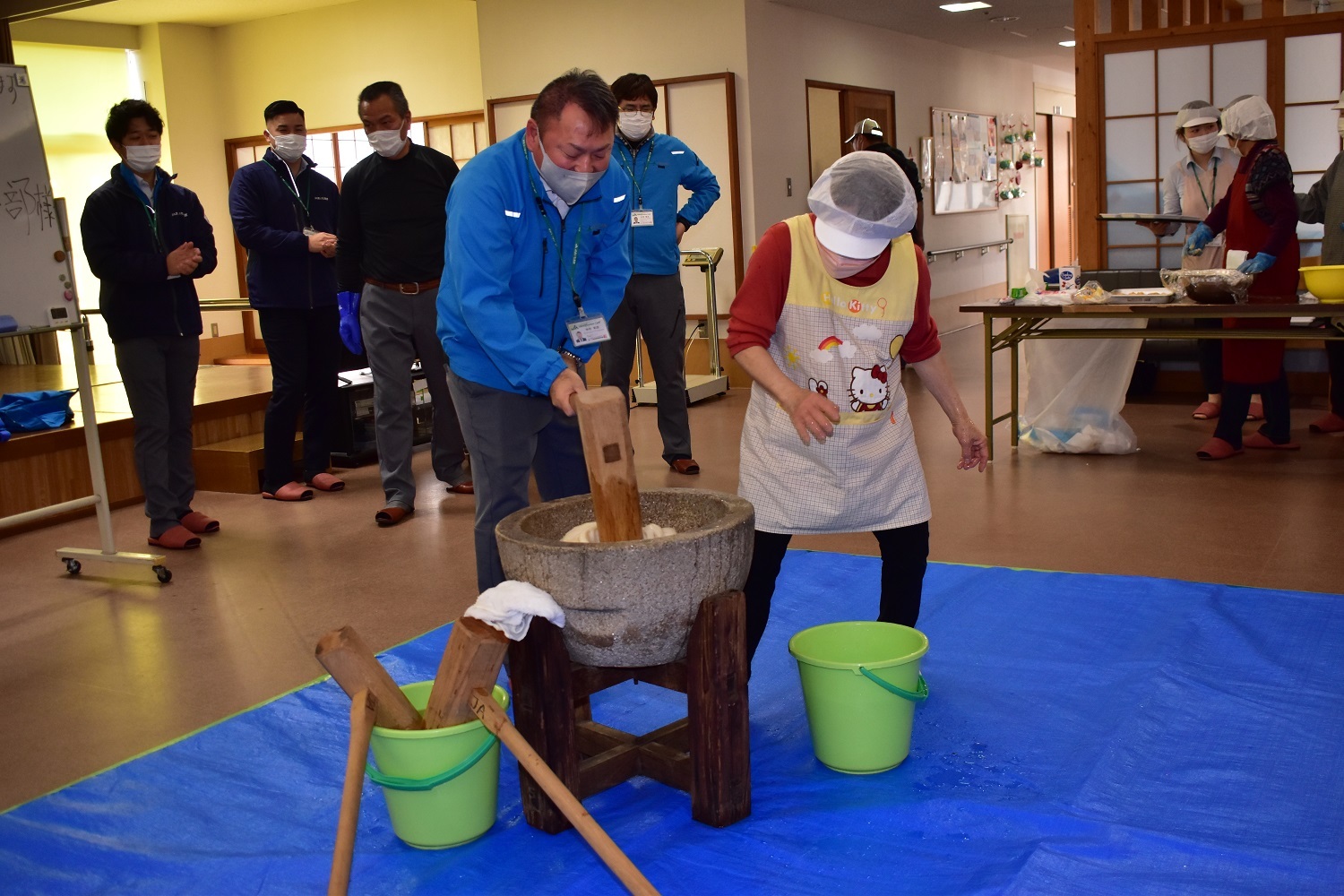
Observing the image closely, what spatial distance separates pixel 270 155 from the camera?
4.79 meters

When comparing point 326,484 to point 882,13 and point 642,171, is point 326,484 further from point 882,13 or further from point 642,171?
point 882,13

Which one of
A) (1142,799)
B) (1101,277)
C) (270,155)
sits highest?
(270,155)

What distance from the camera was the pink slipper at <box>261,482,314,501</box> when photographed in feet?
15.9

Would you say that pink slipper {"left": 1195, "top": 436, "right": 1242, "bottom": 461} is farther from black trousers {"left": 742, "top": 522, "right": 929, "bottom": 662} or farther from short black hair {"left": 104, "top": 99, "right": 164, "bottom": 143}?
short black hair {"left": 104, "top": 99, "right": 164, "bottom": 143}

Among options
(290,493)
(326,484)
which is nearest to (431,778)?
(290,493)

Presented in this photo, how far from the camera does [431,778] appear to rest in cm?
190

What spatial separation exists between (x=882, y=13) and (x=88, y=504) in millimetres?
6741

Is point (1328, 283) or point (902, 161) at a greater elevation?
point (902, 161)

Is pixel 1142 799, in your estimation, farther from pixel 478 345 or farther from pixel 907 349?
pixel 478 345

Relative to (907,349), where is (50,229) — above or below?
above

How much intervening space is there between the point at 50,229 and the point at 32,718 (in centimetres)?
173

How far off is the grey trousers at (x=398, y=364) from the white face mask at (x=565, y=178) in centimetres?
201

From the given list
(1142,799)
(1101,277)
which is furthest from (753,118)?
(1142,799)

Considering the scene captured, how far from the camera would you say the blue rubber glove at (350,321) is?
462 cm
